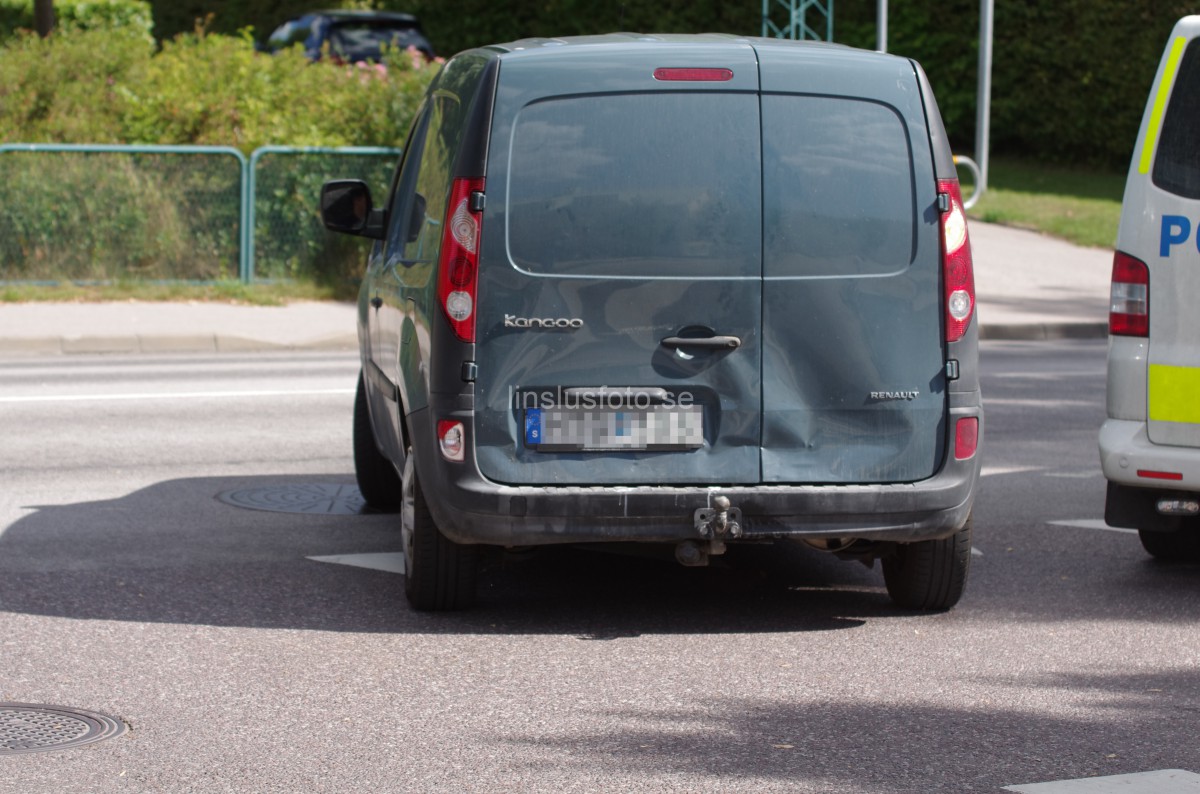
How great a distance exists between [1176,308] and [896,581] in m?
1.42

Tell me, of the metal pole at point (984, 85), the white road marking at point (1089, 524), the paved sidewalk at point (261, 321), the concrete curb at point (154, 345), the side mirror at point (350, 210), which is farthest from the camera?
the metal pole at point (984, 85)

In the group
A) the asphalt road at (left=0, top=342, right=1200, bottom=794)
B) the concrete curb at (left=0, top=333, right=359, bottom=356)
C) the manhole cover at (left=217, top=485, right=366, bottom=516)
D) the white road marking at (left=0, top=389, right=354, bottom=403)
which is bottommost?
the concrete curb at (left=0, top=333, right=359, bottom=356)

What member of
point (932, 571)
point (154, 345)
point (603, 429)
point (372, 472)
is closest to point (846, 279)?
point (603, 429)

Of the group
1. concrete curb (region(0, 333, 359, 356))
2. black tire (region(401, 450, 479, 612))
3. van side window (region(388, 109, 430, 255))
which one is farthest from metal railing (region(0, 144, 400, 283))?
black tire (region(401, 450, 479, 612))

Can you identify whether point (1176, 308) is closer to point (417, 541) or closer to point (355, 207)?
point (417, 541)

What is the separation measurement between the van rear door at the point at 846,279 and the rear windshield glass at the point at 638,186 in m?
0.10

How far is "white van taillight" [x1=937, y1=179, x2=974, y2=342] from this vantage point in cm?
593

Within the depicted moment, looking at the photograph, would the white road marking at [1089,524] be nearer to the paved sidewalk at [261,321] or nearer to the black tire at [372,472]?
the black tire at [372,472]

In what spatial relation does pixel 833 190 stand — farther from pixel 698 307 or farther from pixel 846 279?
pixel 698 307

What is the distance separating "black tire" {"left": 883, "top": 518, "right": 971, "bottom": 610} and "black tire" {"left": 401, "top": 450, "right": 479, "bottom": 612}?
58.0 inches

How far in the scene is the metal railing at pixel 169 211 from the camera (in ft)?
56.1

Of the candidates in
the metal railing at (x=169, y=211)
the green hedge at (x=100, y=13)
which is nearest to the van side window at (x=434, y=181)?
the metal railing at (x=169, y=211)

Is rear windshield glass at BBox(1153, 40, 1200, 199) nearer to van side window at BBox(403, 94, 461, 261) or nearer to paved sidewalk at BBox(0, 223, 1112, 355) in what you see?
van side window at BBox(403, 94, 461, 261)

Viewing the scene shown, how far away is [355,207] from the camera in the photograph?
7680mm
